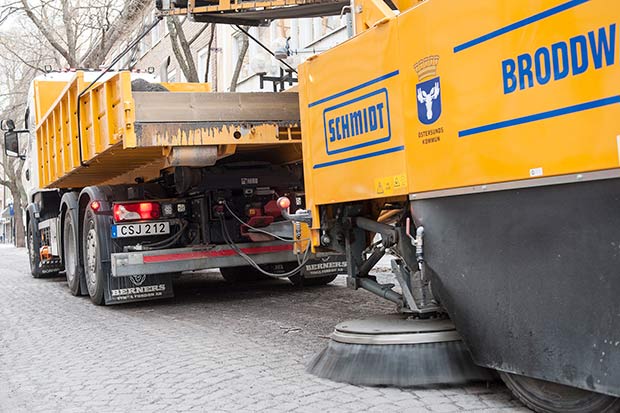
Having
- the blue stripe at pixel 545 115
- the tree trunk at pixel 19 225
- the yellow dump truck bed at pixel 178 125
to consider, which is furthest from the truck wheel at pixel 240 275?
the tree trunk at pixel 19 225

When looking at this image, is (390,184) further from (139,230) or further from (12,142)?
(12,142)

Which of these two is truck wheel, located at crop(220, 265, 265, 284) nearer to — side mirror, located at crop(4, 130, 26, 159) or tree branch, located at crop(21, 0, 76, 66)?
side mirror, located at crop(4, 130, 26, 159)

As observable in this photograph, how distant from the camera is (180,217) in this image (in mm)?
8406

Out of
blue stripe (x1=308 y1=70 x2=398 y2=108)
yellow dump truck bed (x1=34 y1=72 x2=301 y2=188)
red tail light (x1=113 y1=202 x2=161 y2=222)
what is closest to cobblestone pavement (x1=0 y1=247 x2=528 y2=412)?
red tail light (x1=113 y1=202 x2=161 y2=222)

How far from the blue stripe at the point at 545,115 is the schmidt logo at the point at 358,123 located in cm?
70

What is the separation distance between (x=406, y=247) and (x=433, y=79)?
44.8 inches

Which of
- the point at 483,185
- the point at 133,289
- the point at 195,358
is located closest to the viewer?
the point at 483,185

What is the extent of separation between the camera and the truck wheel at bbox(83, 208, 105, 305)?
8.45 meters

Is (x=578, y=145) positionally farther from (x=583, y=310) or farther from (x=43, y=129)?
(x=43, y=129)

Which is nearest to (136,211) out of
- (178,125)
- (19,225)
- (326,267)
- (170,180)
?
(170,180)

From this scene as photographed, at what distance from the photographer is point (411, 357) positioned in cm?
424

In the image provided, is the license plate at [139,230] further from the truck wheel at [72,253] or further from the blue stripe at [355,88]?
the blue stripe at [355,88]

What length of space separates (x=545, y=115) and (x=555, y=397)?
1371mm

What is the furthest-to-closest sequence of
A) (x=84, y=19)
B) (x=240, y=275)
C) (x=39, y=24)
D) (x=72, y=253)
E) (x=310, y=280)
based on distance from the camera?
(x=84, y=19)
(x=39, y=24)
(x=240, y=275)
(x=72, y=253)
(x=310, y=280)
